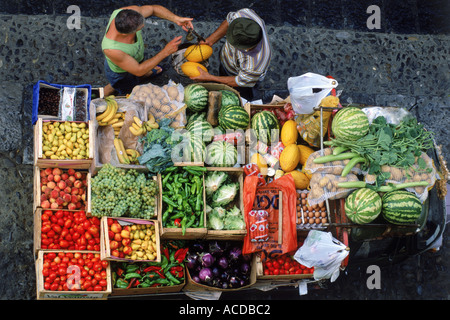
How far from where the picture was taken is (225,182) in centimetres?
556

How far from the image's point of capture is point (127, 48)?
18.6 feet

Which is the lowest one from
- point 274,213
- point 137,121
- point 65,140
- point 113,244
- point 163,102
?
point 113,244

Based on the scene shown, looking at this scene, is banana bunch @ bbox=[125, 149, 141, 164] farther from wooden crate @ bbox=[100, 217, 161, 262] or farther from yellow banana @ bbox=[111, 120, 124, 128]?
wooden crate @ bbox=[100, 217, 161, 262]

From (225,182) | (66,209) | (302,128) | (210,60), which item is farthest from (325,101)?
(66,209)

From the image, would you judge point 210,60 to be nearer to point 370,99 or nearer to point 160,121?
point 160,121

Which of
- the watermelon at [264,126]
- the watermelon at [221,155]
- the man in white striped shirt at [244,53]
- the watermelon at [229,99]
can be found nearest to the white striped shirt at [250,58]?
the man in white striped shirt at [244,53]

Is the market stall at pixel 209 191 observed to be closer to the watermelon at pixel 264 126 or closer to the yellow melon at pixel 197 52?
Result: the watermelon at pixel 264 126

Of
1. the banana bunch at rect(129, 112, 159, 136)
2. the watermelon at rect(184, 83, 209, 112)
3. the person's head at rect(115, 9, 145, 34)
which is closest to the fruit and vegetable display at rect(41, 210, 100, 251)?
the banana bunch at rect(129, 112, 159, 136)

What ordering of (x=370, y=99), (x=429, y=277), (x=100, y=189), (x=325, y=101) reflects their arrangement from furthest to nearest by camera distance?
A: (x=370, y=99) < (x=429, y=277) < (x=325, y=101) < (x=100, y=189)

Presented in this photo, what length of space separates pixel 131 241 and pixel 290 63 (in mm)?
3580

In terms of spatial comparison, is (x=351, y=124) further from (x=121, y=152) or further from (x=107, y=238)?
(x=107, y=238)

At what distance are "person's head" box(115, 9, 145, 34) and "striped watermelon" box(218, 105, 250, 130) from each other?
1.30 metres

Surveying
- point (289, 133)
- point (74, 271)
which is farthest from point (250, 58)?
point (74, 271)
